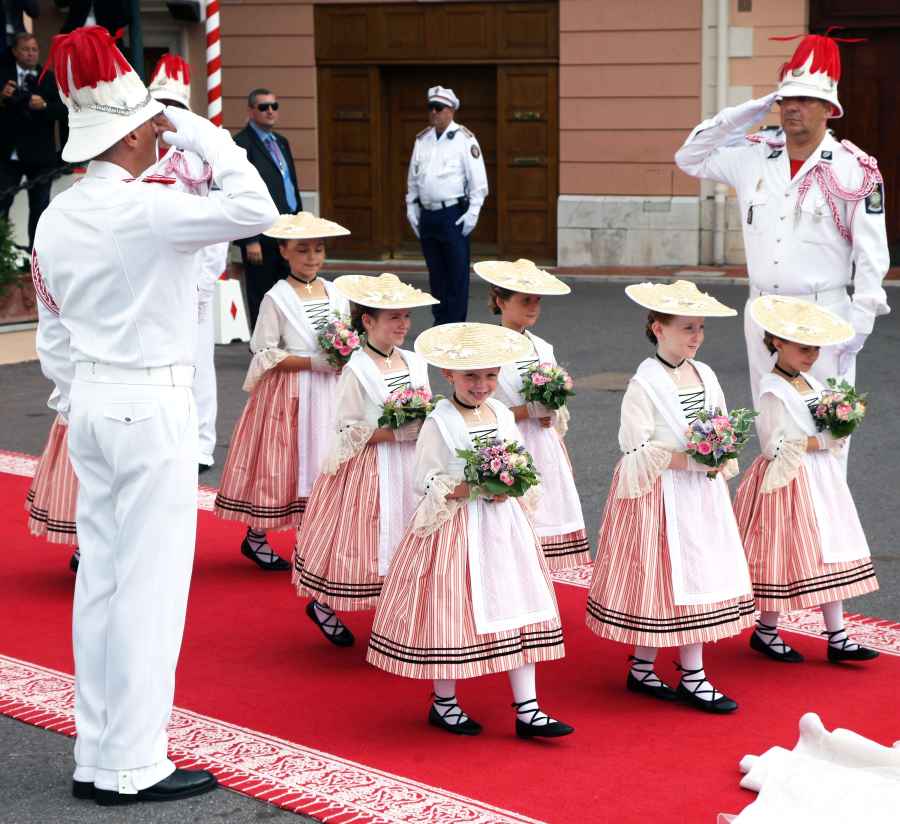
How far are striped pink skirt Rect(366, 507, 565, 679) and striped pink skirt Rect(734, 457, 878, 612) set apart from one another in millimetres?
963

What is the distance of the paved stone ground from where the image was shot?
4.71 m

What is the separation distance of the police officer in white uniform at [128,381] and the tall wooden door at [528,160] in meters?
14.3

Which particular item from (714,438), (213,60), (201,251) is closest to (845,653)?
(714,438)

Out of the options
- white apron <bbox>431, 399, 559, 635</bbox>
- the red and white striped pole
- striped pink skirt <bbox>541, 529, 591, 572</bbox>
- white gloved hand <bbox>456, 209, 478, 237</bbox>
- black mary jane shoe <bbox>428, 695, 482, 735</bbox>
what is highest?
the red and white striped pole

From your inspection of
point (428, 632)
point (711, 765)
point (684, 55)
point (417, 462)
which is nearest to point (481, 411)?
point (417, 462)

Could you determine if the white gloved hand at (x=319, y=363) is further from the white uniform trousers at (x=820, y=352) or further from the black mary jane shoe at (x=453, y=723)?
the black mary jane shoe at (x=453, y=723)

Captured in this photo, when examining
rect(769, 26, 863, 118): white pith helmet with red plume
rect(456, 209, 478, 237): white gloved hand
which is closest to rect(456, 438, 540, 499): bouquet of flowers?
rect(769, 26, 863, 118): white pith helmet with red plume

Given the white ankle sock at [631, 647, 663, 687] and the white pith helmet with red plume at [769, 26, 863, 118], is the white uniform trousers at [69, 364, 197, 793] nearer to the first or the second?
the white ankle sock at [631, 647, 663, 687]

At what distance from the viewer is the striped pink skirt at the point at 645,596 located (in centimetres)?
523

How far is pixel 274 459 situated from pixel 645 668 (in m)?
2.04

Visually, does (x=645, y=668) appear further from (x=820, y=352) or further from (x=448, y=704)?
(x=820, y=352)

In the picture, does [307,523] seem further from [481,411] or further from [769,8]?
[769,8]

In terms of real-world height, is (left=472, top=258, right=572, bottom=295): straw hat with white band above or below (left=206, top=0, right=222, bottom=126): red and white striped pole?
below

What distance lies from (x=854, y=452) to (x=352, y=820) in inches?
205
